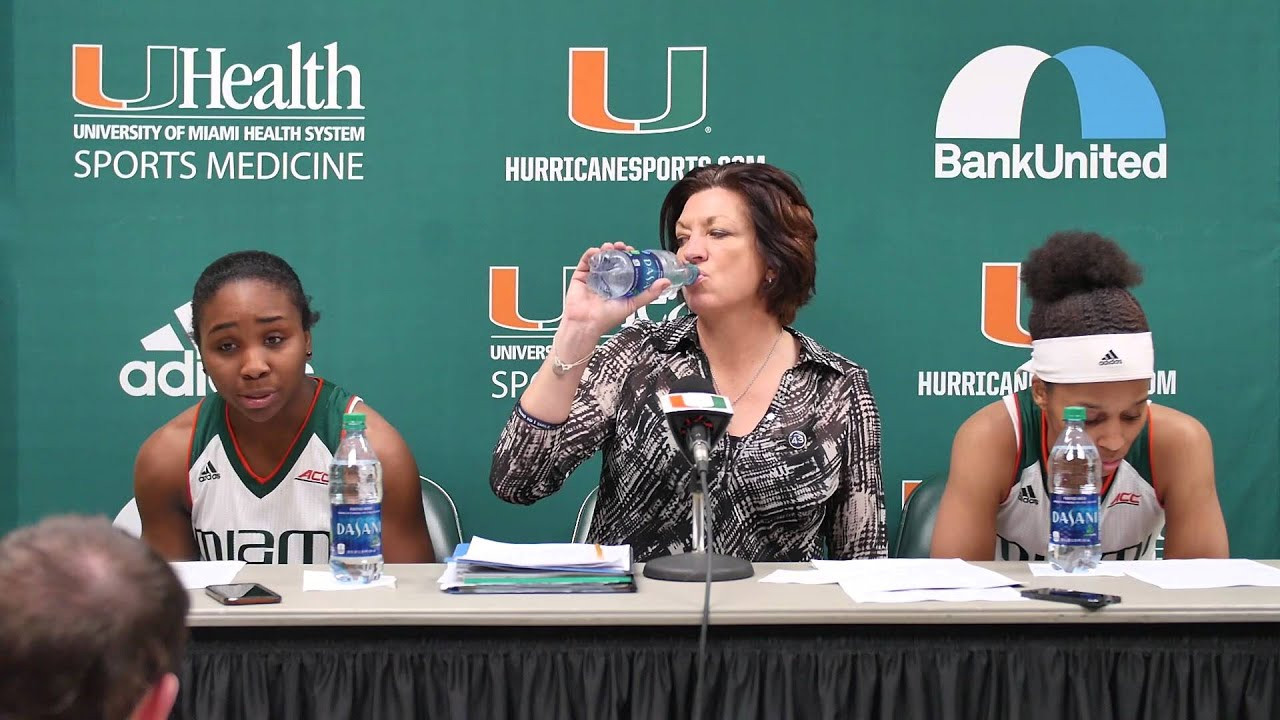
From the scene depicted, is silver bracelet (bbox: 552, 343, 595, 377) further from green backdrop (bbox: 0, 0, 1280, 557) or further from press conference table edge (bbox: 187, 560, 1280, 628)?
green backdrop (bbox: 0, 0, 1280, 557)

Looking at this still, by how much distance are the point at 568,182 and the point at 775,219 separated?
0.88 meters

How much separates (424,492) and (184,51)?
1420 mm

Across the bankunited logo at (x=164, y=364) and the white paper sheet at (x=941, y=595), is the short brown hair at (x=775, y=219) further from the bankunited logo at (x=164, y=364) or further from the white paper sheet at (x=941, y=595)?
the bankunited logo at (x=164, y=364)

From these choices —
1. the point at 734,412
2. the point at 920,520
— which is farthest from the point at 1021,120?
the point at 734,412

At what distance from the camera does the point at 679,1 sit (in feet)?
10.7

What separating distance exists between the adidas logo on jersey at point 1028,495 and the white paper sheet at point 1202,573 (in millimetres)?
349

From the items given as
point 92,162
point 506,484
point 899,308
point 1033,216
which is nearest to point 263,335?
point 506,484

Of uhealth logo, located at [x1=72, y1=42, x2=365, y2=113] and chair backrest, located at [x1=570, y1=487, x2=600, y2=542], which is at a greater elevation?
uhealth logo, located at [x1=72, y1=42, x2=365, y2=113]

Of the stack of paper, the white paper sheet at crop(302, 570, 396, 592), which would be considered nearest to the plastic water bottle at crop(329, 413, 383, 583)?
the white paper sheet at crop(302, 570, 396, 592)

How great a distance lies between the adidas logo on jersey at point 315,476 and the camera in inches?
102

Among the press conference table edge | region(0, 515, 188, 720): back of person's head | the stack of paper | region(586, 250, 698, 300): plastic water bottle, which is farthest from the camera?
region(586, 250, 698, 300): plastic water bottle

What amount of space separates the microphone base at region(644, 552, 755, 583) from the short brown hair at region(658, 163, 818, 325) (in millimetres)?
755

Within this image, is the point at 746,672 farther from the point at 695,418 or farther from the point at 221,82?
the point at 221,82

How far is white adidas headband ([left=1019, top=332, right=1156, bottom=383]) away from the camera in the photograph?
2.25 meters
